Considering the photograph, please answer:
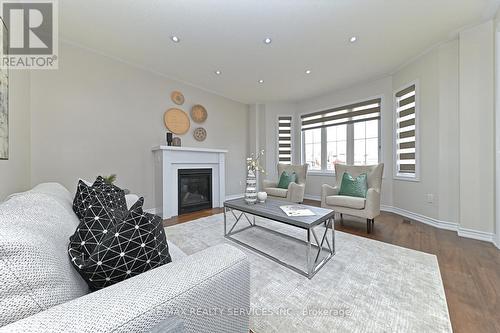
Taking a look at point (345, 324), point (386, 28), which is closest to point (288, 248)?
point (345, 324)

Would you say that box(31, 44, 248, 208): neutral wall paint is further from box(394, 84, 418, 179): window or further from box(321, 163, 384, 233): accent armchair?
box(394, 84, 418, 179): window

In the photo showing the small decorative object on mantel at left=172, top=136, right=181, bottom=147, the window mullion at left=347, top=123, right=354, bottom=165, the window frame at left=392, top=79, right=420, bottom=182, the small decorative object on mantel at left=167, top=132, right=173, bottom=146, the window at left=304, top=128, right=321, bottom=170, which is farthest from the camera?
the window at left=304, top=128, right=321, bottom=170

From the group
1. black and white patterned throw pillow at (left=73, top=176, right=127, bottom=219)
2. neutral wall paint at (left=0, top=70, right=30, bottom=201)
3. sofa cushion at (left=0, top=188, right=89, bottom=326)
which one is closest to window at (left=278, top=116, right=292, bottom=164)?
black and white patterned throw pillow at (left=73, top=176, right=127, bottom=219)

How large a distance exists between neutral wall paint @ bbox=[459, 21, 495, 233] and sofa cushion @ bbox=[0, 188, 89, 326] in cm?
379

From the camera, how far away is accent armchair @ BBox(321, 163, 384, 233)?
8.55ft

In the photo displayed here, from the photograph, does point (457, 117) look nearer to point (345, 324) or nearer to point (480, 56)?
point (480, 56)

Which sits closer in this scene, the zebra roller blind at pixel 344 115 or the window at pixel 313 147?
the zebra roller blind at pixel 344 115

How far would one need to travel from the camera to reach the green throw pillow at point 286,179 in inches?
156

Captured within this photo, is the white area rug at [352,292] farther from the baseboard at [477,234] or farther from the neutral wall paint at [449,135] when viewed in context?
the neutral wall paint at [449,135]

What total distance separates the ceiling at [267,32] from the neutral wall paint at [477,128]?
292 millimetres

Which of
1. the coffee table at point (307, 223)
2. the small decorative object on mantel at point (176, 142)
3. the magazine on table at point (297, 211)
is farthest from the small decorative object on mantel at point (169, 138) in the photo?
the magazine on table at point (297, 211)

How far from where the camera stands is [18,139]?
2.04 m

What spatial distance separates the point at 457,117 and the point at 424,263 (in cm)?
216

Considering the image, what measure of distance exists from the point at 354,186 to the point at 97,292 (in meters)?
3.11
